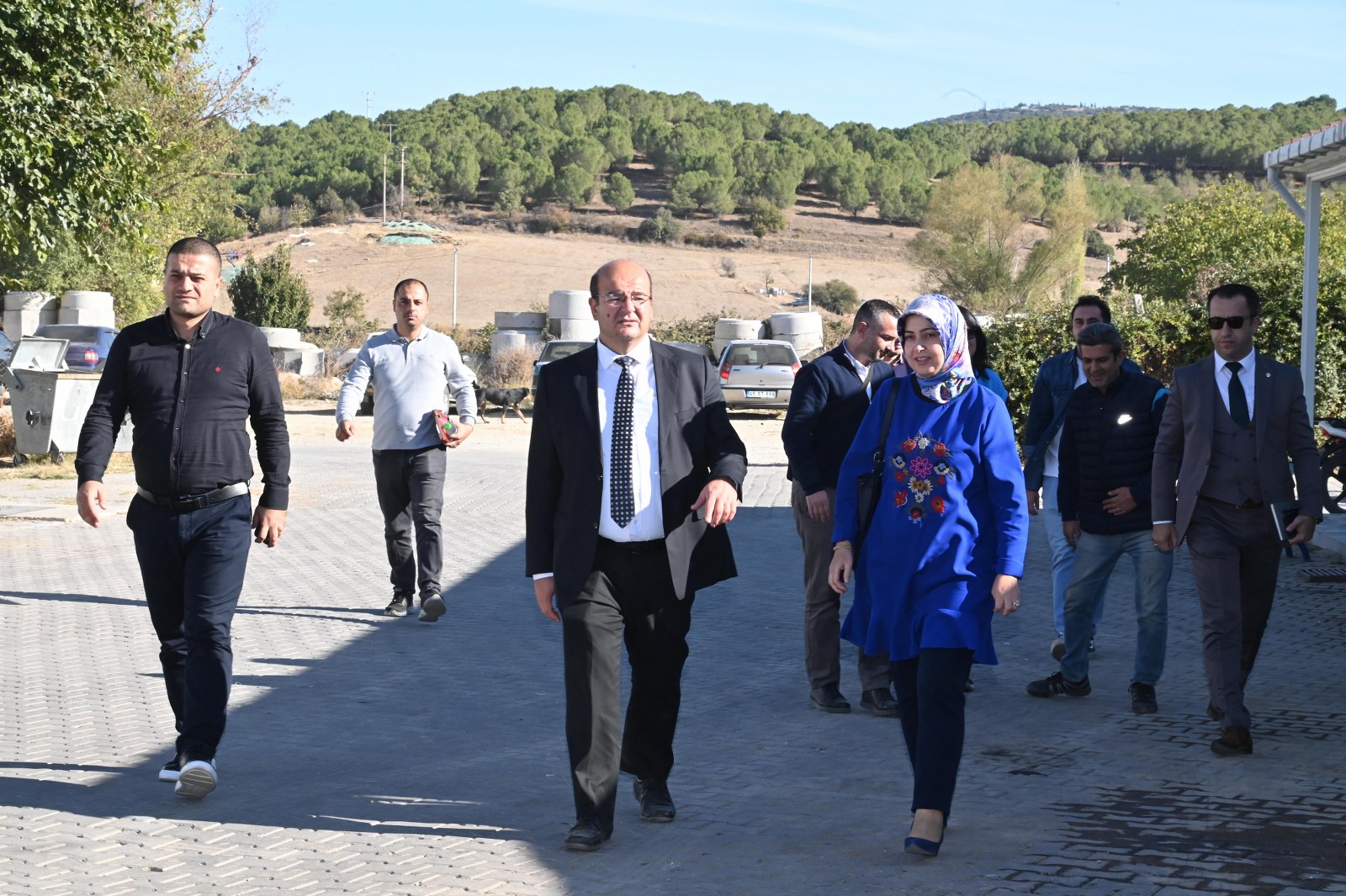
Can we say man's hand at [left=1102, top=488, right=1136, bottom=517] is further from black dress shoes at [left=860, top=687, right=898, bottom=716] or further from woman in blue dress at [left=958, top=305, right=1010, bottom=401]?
black dress shoes at [left=860, top=687, right=898, bottom=716]

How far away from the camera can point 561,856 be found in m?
4.78

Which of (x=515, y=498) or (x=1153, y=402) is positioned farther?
(x=515, y=498)

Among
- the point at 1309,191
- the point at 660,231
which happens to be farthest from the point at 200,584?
the point at 660,231

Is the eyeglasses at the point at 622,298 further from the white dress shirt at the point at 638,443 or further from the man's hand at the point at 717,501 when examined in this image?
the man's hand at the point at 717,501

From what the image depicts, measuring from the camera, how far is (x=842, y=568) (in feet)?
16.3

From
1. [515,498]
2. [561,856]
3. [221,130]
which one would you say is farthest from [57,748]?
[221,130]

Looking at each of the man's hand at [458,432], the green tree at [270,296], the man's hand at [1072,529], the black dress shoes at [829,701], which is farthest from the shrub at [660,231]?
the black dress shoes at [829,701]

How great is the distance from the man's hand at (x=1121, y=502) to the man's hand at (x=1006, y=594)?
8.44ft

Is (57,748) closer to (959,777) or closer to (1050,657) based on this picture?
(959,777)

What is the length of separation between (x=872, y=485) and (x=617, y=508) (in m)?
0.84

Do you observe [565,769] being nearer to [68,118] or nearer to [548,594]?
[548,594]

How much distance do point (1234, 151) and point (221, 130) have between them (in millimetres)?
131096

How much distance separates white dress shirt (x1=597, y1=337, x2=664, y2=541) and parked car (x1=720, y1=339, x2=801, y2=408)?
85.5 feet

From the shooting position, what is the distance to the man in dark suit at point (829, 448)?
22.9ft
